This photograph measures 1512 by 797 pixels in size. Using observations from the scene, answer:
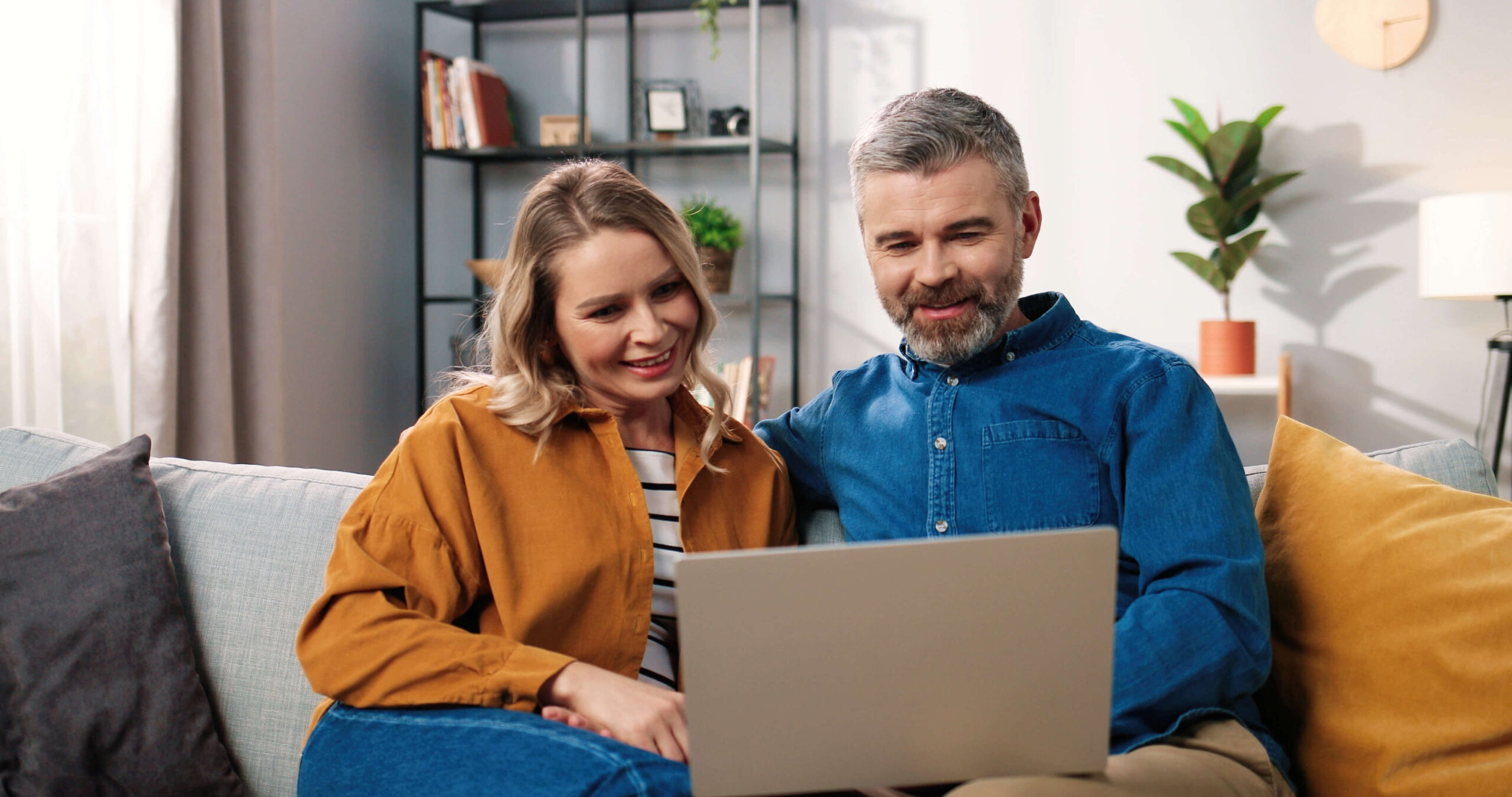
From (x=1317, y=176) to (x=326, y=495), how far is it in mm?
3041

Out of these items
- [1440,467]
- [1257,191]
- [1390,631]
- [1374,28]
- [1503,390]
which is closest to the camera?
[1390,631]

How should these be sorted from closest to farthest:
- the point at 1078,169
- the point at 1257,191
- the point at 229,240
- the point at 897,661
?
the point at 897,661 → the point at 229,240 → the point at 1257,191 → the point at 1078,169

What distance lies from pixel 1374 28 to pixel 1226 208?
73cm

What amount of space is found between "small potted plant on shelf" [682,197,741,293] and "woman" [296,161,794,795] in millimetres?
2125

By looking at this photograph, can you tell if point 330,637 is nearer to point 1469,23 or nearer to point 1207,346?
point 1207,346

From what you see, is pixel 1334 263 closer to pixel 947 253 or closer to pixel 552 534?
pixel 947 253

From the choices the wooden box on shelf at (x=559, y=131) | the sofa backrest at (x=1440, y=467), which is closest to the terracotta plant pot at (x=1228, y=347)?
the sofa backrest at (x=1440, y=467)

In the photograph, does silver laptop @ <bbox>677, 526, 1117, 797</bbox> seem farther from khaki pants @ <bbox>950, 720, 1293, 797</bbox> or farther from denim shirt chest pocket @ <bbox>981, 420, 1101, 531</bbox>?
denim shirt chest pocket @ <bbox>981, 420, 1101, 531</bbox>

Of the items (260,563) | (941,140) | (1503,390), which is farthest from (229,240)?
(1503,390)

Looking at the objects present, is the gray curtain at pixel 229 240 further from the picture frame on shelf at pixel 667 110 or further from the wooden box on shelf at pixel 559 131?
the picture frame on shelf at pixel 667 110

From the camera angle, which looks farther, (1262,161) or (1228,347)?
(1262,161)

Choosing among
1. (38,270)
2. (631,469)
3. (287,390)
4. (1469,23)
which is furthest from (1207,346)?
(38,270)

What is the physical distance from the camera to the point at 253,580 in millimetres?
1465

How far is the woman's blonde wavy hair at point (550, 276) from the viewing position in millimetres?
1301
